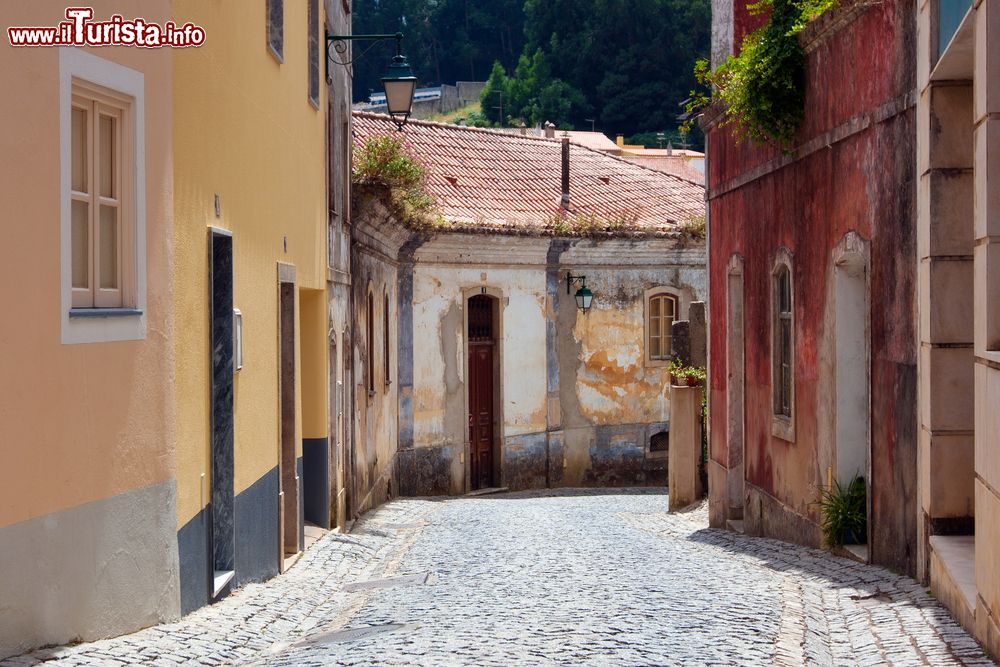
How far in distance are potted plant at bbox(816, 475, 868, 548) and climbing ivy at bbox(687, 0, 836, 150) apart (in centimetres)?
316

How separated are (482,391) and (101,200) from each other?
1687 cm

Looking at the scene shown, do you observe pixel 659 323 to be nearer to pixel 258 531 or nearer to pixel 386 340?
pixel 386 340

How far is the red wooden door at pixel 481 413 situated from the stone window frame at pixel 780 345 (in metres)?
10.8

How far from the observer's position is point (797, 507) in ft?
38.8

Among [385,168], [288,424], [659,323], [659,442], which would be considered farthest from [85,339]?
[659,442]

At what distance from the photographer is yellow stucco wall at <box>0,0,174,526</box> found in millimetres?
5801

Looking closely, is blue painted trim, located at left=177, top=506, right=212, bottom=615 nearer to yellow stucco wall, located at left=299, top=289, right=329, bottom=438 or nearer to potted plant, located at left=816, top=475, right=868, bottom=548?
potted plant, located at left=816, top=475, right=868, bottom=548

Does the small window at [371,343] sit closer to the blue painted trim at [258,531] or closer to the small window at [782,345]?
the small window at [782,345]

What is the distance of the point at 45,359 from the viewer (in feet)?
19.9

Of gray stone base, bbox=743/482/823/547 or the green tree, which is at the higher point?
the green tree

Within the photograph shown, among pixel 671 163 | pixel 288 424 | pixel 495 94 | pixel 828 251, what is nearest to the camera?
pixel 828 251

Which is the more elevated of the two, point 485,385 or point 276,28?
point 276,28

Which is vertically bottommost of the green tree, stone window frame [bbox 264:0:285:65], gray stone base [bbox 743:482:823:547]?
gray stone base [bbox 743:482:823:547]

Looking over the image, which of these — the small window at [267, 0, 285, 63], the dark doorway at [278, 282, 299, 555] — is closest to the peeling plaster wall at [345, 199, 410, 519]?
the dark doorway at [278, 282, 299, 555]
